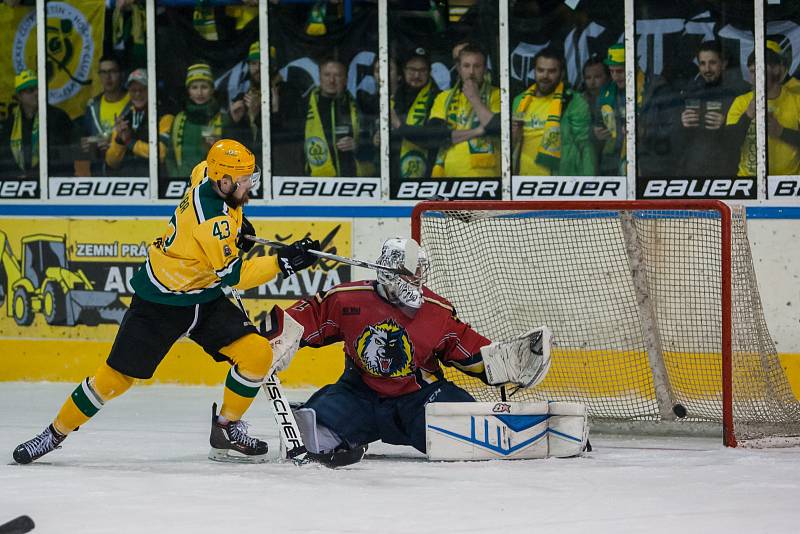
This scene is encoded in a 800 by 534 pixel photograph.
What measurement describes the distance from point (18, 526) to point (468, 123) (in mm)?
4086

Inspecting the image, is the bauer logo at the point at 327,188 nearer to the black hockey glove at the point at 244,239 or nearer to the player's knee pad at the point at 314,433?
the black hockey glove at the point at 244,239

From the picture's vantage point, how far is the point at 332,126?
25.4ft

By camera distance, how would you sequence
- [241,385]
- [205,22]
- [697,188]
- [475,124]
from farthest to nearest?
1. [205,22]
2. [475,124]
3. [697,188]
4. [241,385]

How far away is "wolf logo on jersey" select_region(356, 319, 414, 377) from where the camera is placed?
5.39 m

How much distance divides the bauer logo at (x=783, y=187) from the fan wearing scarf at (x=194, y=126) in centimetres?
285

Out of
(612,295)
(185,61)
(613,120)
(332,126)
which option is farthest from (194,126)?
(612,295)

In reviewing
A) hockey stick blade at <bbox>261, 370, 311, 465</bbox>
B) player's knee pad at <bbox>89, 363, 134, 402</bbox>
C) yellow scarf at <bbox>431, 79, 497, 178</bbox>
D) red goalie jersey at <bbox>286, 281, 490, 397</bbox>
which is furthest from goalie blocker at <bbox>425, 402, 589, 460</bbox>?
yellow scarf at <bbox>431, 79, 497, 178</bbox>

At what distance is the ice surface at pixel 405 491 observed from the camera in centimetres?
414

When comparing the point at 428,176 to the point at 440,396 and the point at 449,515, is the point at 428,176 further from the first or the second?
the point at 449,515

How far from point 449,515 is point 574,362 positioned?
7.37 ft

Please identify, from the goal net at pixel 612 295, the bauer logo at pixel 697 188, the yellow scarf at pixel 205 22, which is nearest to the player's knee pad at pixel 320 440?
the goal net at pixel 612 295

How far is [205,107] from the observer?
790 centimetres

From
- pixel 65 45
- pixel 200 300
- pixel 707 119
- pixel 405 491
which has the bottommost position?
pixel 405 491

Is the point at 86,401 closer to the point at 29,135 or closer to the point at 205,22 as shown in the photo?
the point at 205,22
